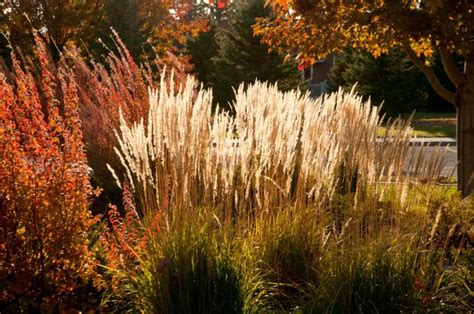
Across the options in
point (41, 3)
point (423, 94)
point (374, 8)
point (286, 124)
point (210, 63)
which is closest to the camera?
point (286, 124)

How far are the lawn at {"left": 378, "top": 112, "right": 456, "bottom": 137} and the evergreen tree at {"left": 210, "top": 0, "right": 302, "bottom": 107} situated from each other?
5059 millimetres

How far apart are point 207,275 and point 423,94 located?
2699 centimetres

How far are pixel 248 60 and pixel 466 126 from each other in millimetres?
20070

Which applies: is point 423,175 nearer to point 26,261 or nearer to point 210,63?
point 26,261

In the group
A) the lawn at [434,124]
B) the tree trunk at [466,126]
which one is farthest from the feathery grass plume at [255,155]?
the lawn at [434,124]

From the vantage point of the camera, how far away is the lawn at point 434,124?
22.1 meters

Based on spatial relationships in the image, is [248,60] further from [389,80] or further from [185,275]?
[185,275]

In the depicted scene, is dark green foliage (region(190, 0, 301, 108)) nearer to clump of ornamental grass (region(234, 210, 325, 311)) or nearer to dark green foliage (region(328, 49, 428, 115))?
dark green foliage (region(328, 49, 428, 115))

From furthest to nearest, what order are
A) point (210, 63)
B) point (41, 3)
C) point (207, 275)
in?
point (210, 63), point (41, 3), point (207, 275)

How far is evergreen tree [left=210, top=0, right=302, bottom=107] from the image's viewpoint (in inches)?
1060

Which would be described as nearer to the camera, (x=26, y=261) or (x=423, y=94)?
(x=26, y=261)

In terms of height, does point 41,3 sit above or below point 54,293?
above

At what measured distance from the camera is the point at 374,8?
7.45 meters

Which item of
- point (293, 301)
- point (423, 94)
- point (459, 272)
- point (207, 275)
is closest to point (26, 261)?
point (207, 275)
